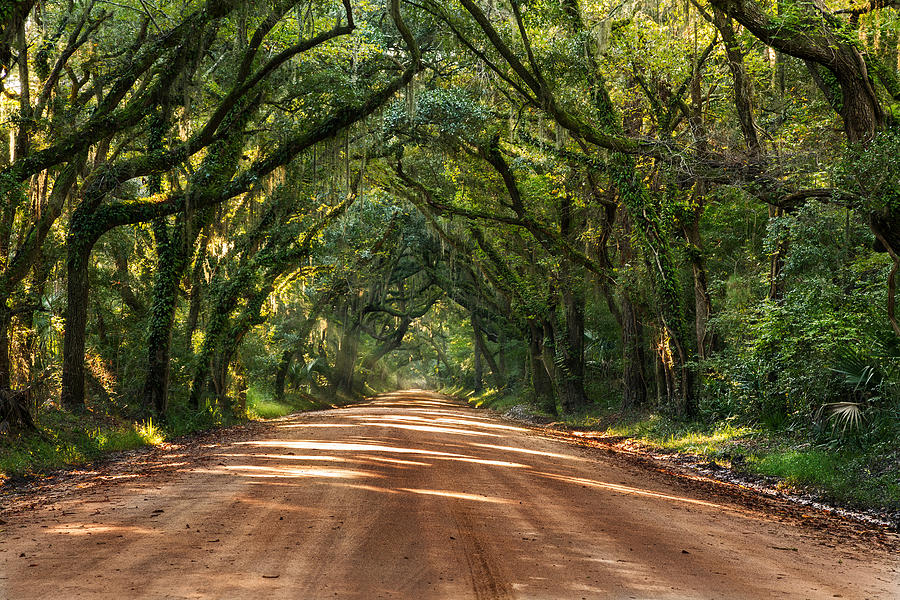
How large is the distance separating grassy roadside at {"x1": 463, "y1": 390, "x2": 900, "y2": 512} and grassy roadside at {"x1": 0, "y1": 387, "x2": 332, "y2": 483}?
10243mm

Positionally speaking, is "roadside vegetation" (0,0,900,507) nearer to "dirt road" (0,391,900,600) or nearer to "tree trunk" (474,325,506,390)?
"dirt road" (0,391,900,600)

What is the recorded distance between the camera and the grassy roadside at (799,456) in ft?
28.2

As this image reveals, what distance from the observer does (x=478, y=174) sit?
22453mm

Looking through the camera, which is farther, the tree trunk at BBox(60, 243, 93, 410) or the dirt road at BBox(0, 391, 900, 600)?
the tree trunk at BBox(60, 243, 93, 410)

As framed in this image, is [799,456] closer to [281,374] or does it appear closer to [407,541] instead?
[407,541]

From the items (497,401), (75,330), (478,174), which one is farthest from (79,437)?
(497,401)

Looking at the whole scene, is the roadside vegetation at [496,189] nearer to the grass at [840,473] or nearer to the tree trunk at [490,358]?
the grass at [840,473]

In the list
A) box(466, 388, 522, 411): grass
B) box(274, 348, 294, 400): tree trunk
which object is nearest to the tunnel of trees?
box(274, 348, 294, 400): tree trunk

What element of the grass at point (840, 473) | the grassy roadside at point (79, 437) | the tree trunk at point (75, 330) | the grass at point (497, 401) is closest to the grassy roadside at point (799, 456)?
the grass at point (840, 473)

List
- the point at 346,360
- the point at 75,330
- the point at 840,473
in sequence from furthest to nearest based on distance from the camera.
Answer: the point at 346,360, the point at 75,330, the point at 840,473

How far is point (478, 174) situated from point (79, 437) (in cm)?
1463

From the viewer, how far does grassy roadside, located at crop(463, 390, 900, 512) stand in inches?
339

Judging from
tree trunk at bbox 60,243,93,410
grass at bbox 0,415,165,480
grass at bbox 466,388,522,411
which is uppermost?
tree trunk at bbox 60,243,93,410

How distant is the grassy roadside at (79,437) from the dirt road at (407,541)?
1.25 meters
